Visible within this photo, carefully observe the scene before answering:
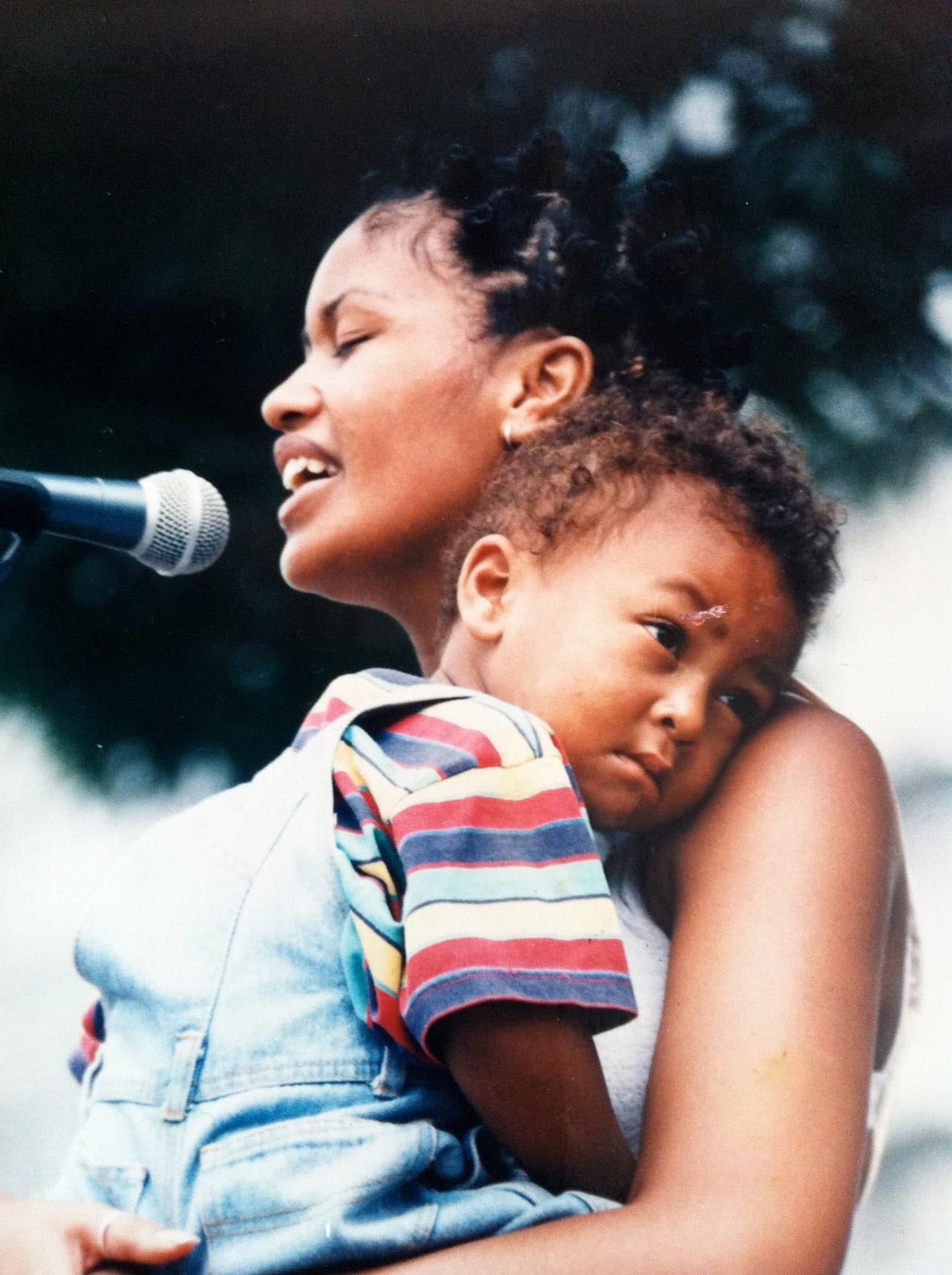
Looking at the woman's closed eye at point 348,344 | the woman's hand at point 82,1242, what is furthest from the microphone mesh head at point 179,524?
the woman's hand at point 82,1242

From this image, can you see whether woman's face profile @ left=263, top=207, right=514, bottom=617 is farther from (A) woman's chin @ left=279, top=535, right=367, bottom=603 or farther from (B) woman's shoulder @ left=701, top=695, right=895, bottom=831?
(B) woman's shoulder @ left=701, top=695, right=895, bottom=831

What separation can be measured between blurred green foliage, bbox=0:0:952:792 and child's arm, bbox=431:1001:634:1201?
544 millimetres

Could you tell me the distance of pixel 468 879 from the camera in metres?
1.34

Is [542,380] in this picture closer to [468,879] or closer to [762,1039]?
[468,879]

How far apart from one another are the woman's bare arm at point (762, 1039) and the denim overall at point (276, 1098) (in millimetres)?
72

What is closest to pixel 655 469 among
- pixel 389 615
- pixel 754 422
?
pixel 754 422

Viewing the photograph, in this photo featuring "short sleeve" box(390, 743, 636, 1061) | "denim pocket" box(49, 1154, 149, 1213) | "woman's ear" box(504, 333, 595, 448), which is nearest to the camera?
"short sleeve" box(390, 743, 636, 1061)

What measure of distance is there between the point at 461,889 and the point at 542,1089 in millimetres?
225

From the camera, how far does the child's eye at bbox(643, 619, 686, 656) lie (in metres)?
1.53

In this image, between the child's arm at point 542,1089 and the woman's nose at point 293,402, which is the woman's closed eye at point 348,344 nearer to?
the woman's nose at point 293,402

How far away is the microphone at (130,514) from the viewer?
1404mm

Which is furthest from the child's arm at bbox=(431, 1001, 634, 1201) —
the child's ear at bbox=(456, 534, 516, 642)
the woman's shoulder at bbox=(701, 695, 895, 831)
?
the child's ear at bbox=(456, 534, 516, 642)

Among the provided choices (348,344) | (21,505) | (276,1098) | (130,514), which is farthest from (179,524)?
(276,1098)

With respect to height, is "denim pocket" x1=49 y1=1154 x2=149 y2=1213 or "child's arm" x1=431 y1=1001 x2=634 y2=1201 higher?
"child's arm" x1=431 y1=1001 x2=634 y2=1201
